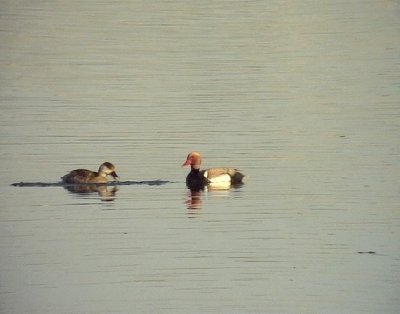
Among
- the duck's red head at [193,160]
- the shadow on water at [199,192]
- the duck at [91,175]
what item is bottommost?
the shadow on water at [199,192]

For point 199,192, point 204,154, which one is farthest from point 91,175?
point 204,154

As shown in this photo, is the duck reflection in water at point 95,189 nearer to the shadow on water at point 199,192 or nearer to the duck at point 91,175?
the duck at point 91,175

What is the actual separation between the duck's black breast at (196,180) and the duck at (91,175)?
32.6 inches

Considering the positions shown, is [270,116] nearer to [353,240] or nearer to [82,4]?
[353,240]

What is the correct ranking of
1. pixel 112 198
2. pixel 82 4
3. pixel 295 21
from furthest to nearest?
pixel 82 4 → pixel 295 21 → pixel 112 198

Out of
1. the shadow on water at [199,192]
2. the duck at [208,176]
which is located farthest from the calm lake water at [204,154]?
the duck at [208,176]

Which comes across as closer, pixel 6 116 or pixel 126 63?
pixel 6 116

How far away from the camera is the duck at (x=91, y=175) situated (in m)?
15.2

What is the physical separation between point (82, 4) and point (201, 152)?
15.3 meters

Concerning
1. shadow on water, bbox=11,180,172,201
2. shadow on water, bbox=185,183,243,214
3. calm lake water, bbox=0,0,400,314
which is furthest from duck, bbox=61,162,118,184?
shadow on water, bbox=185,183,243,214

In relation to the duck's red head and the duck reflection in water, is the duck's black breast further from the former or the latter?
the duck reflection in water

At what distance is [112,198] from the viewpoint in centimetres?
1462

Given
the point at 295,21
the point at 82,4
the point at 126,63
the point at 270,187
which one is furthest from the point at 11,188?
the point at 82,4

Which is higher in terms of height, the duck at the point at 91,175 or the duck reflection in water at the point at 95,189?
the duck at the point at 91,175
